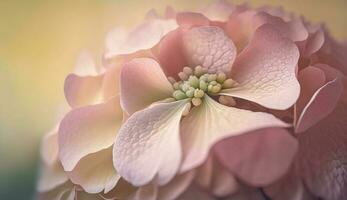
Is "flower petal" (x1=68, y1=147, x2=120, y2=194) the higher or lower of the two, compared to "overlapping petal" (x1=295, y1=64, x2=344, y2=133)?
lower

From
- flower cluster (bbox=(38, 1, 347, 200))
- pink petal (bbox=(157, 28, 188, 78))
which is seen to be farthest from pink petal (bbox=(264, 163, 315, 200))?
pink petal (bbox=(157, 28, 188, 78))

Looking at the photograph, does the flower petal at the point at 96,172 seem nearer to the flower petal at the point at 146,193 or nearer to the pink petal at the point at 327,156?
the flower petal at the point at 146,193

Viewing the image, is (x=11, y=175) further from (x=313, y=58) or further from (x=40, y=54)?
(x=313, y=58)

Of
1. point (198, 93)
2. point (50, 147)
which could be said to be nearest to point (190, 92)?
point (198, 93)

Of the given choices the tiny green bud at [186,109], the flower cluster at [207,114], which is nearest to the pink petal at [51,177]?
the flower cluster at [207,114]

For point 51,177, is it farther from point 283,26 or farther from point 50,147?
point 283,26

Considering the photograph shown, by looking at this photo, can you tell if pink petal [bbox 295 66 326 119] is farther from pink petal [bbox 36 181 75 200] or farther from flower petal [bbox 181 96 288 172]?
pink petal [bbox 36 181 75 200]
